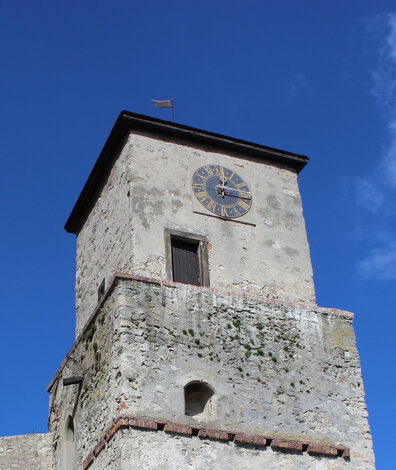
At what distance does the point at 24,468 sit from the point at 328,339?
7.52m

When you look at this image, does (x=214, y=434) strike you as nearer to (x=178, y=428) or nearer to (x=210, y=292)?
(x=178, y=428)

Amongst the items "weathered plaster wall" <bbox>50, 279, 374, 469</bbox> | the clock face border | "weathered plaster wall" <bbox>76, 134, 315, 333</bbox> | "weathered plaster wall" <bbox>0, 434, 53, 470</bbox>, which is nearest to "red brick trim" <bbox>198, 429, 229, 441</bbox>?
"weathered plaster wall" <bbox>50, 279, 374, 469</bbox>

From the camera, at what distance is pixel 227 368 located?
17.7 metres

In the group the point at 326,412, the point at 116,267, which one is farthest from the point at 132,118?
the point at 326,412

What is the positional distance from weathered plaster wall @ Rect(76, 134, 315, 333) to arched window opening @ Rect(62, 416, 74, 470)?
2682 millimetres

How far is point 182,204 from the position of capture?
20172 millimetres

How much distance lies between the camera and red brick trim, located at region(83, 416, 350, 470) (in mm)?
16141

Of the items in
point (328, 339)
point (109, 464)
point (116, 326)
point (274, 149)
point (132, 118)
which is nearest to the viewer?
point (109, 464)

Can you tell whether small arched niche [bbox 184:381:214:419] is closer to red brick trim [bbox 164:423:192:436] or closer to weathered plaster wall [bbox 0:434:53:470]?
red brick trim [bbox 164:423:192:436]

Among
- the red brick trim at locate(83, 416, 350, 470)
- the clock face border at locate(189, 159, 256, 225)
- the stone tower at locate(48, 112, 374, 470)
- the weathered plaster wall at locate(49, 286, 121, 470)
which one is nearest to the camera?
the red brick trim at locate(83, 416, 350, 470)

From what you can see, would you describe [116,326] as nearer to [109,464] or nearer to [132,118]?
[109,464]

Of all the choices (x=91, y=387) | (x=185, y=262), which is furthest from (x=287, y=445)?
(x=185, y=262)

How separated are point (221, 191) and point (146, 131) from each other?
2354 mm

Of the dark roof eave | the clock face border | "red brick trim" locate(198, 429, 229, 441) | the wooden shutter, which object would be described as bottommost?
"red brick trim" locate(198, 429, 229, 441)
